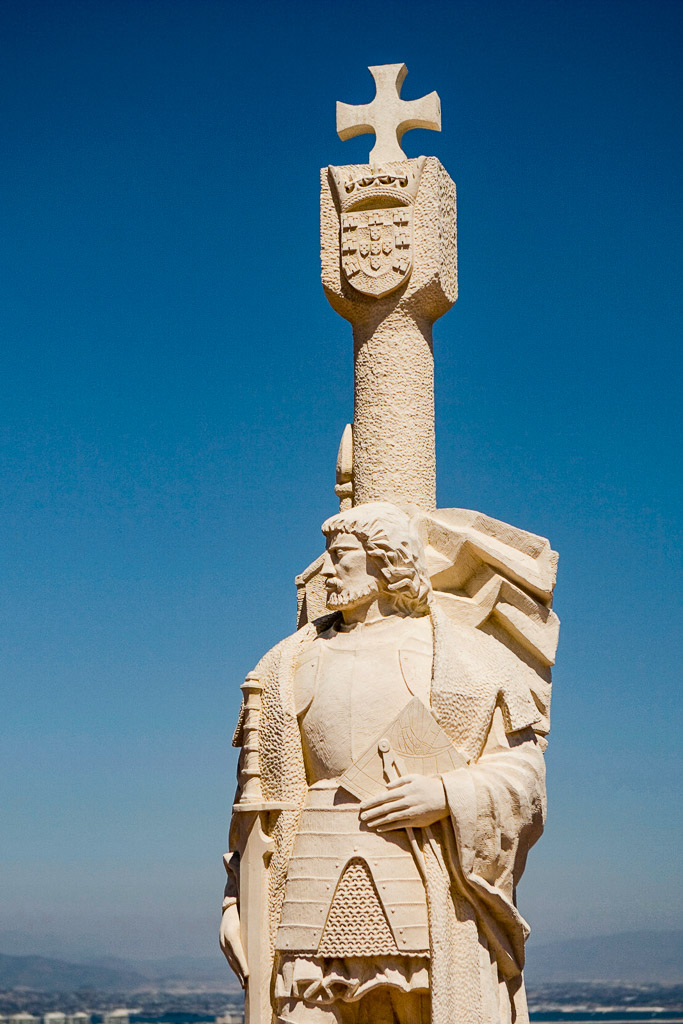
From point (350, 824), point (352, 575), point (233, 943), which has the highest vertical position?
point (352, 575)

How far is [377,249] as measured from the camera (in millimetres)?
10133

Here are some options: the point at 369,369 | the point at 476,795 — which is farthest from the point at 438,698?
the point at 369,369

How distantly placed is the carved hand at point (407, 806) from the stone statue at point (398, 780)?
0.04ft

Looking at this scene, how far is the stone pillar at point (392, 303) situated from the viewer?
9.90 m

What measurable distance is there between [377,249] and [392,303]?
383mm

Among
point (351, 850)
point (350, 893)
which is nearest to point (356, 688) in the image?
point (351, 850)

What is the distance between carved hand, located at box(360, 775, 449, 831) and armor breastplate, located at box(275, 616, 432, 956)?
8cm

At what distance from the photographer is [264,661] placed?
895 cm

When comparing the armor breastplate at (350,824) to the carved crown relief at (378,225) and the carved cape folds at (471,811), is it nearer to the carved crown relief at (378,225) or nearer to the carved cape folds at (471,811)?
the carved cape folds at (471,811)

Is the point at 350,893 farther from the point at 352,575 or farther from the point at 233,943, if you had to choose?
the point at 352,575

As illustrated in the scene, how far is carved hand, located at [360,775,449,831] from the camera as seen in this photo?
8.04m

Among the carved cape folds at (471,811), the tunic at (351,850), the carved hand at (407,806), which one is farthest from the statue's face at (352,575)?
the carved hand at (407,806)

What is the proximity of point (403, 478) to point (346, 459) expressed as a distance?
1.71 feet

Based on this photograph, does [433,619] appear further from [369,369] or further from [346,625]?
[369,369]
